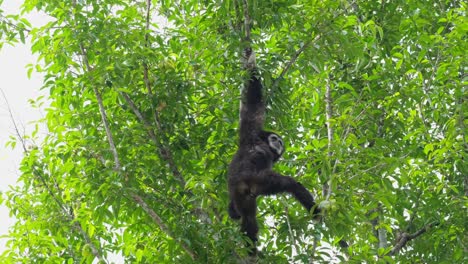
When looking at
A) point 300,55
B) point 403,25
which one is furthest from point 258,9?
point 403,25

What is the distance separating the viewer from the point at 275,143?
27.2ft

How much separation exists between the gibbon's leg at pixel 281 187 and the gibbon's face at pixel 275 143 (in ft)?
1.46

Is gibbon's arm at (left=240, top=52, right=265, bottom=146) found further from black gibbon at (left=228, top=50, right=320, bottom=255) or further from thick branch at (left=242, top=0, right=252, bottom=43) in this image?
thick branch at (left=242, top=0, right=252, bottom=43)

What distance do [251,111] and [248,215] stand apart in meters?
1.39

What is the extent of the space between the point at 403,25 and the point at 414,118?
1.51 metres

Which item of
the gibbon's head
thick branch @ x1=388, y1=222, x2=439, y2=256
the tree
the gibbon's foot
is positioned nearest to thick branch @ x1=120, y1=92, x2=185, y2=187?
the tree

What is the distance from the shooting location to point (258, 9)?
7926 mm

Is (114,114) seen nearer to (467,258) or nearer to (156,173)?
(156,173)

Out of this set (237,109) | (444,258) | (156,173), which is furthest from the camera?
(444,258)

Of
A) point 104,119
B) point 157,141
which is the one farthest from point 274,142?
point 104,119

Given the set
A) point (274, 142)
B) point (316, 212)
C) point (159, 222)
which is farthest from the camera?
point (274, 142)

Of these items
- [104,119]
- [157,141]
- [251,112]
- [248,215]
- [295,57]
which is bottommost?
[248,215]

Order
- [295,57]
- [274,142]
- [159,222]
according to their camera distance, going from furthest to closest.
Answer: [274,142] < [295,57] < [159,222]

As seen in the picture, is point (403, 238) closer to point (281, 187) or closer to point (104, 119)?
point (281, 187)
